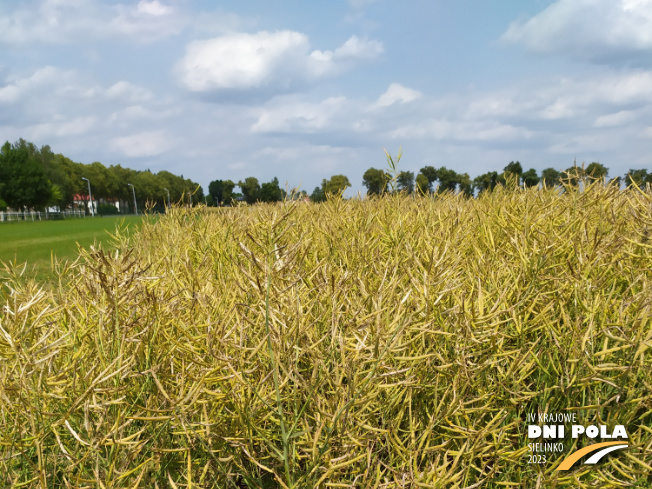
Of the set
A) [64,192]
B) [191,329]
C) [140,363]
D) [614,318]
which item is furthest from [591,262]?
[64,192]

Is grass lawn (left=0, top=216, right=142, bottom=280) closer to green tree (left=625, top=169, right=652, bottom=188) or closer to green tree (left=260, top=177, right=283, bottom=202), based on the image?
green tree (left=260, top=177, right=283, bottom=202)

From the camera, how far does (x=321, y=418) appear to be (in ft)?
5.35

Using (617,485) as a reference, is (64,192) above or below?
above

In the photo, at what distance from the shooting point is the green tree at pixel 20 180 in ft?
202

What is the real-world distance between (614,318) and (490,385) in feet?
2.43

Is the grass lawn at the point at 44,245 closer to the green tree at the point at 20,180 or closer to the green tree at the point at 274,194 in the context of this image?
the green tree at the point at 274,194

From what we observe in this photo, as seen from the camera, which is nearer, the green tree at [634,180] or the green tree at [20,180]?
the green tree at [634,180]

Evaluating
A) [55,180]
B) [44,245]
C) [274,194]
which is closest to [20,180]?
[55,180]

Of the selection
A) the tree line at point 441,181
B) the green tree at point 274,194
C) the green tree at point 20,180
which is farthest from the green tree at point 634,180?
the green tree at point 20,180

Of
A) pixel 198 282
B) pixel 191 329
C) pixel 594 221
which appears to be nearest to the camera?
pixel 191 329

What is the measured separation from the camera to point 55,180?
76125 millimetres

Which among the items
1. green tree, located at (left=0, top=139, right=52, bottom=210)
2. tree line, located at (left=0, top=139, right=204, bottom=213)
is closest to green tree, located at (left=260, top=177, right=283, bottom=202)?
tree line, located at (left=0, top=139, right=204, bottom=213)

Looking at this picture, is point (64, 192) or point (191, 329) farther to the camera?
point (64, 192)

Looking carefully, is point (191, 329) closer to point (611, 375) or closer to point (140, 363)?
point (140, 363)
